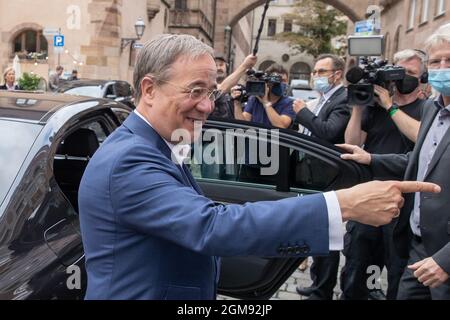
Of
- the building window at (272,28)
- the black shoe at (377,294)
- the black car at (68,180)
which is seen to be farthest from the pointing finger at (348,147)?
the building window at (272,28)

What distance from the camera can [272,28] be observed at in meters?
65.0

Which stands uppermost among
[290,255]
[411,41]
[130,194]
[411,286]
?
[411,41]

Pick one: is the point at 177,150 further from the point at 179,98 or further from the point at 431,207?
the point at 431,207

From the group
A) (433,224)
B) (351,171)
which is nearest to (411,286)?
(433,224)

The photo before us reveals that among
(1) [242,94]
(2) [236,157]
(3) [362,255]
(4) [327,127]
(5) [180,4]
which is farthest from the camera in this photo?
(5) [180,4]

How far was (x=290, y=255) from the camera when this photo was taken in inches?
53.7

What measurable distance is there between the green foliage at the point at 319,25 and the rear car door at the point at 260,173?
43403 millimetres

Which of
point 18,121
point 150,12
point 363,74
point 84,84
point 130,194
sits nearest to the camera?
point 130,194

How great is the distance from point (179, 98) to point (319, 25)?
47.7 m

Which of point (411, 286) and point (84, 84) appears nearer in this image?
point (411, 286)

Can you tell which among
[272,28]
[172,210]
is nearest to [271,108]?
[172,210]

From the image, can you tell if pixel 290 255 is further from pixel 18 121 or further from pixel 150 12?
pixel 150 12

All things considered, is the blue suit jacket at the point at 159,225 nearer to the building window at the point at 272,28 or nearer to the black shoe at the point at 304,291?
the black shoe at the point at 304,291

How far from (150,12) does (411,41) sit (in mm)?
12436
